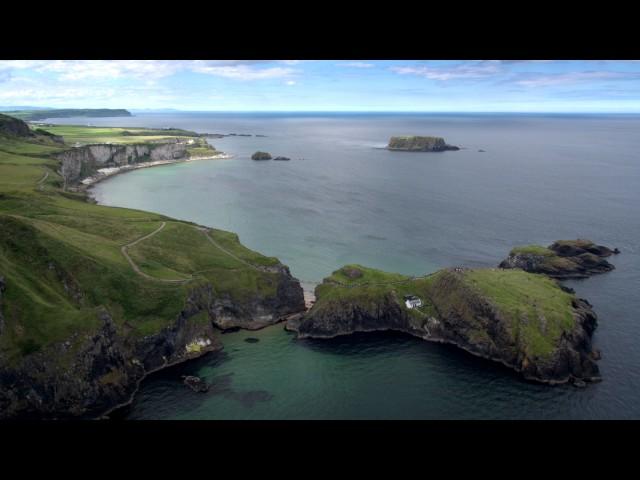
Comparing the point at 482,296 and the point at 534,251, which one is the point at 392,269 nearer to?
the point at 482,296

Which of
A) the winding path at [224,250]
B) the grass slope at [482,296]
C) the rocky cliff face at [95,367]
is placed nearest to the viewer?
the rocky cliff face at [95,367]

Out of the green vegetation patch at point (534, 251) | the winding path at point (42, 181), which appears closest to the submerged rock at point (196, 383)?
the green vegetation patch at point (534, 251)

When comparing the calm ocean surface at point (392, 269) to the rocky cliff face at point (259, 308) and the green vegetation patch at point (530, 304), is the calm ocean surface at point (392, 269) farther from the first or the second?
the green vegetation patch at point (530, 304)

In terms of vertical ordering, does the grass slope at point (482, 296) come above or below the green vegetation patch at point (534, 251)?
below

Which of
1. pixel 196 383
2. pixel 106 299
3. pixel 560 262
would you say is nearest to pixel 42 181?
pixel 106 299

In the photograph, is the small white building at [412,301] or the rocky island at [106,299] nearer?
the rocky island at [106,299]

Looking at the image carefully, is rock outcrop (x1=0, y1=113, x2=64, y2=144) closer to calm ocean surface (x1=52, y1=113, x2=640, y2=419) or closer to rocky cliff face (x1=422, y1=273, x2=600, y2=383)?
calm ocean surface (x1=52, y1=113, x2=640, y2=419)
